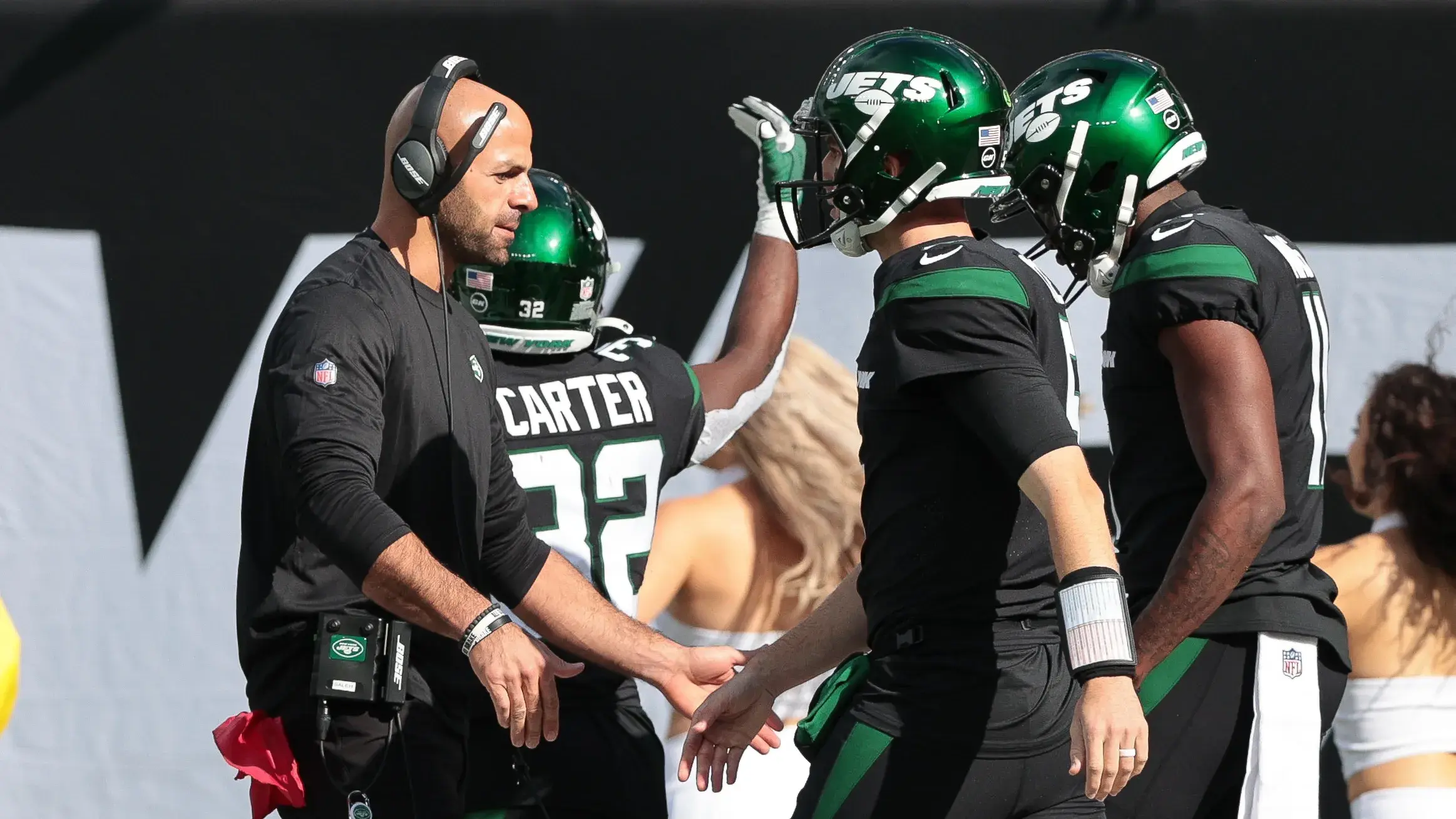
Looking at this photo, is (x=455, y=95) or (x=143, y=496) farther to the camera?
(x=143, y=496)

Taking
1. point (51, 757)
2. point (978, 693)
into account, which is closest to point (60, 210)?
point (51, 757)

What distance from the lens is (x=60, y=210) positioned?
452cm

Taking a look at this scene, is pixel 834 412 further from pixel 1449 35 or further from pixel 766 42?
pixel 1449 35

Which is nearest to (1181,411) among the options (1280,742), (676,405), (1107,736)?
(1280,742)

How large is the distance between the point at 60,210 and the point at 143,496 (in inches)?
32.4

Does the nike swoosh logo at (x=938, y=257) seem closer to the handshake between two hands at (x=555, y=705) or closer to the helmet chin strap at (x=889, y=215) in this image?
the helmet chin strap at (x=889, y=215)

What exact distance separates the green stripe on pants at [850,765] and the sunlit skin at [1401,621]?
2.17 m

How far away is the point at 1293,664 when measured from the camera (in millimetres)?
2771

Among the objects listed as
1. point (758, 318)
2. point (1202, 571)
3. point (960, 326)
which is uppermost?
point (960, 326)

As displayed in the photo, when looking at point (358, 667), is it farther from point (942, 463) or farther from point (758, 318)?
point (758, 318)

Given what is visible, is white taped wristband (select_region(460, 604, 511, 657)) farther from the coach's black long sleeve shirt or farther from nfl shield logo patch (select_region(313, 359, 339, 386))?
nfl shield logo patch (select_region(313, 359, 339, 386))

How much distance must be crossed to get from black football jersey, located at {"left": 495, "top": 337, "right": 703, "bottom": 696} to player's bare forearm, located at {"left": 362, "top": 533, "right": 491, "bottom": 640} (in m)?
0.73

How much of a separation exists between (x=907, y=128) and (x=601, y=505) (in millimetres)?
1252

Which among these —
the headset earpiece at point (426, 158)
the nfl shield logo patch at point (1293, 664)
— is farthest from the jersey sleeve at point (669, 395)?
the nfl shield logo patch at point (1293, 664)
